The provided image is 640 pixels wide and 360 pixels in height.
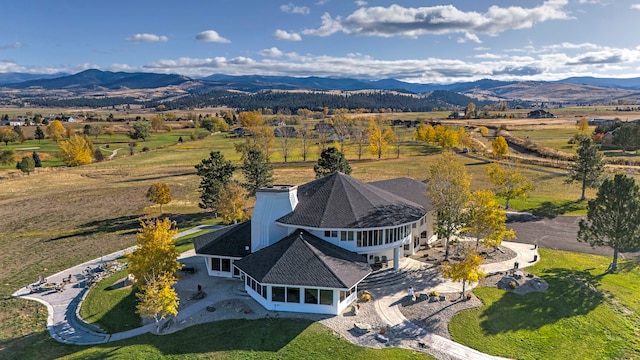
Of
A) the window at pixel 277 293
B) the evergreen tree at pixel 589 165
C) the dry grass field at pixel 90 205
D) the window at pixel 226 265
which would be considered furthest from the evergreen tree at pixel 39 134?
the evergreen tree at pixel 589 165

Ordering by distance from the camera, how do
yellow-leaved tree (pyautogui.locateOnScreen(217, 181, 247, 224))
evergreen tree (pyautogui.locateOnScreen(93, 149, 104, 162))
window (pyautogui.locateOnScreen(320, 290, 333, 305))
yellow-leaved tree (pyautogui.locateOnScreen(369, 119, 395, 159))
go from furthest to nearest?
evergreen tree (pyautogui.locateOnScreen(93, 149, 104, 162)) < yellow-leaved tree (pyautogui.locateOnScreen(369, 119, 395, 159)) < yellow-leaved tree (pyautogui.locateOnScreen(217, 181, 247, 224)) < window (pyautogui.locateOnScreen(320, 290, 333, 305))

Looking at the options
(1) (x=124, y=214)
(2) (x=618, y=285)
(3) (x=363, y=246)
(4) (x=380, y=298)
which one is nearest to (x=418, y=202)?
(3) (x=363, y=246)

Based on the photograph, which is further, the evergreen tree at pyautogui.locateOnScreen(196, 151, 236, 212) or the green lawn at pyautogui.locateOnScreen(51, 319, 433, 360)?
the evergreen tree at pyautogui.locateOnScreen(196, 151, 236, 212)

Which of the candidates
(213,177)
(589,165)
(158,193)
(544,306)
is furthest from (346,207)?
(589,165)

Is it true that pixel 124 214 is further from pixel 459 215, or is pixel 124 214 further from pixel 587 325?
pixel 587 325

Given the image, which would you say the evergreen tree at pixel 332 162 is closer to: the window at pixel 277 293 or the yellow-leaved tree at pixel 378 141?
the window at pixel 277 293

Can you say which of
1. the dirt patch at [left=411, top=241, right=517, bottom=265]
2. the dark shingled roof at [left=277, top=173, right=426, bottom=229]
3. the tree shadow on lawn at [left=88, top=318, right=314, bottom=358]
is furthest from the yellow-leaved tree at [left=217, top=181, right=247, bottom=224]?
the dirt patch at [left=411, top=241, right=517, bottom=265]

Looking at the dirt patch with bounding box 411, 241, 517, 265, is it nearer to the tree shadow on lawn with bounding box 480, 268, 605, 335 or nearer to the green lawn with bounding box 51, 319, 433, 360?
the tree shadow on lawn with bounding box 480, 268, 605, 335

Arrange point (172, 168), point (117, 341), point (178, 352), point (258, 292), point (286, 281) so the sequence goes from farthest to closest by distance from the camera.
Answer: point (172, 168) < point (258, 292) < point (286, 281) < point (117, 341) < point (178, 352)
